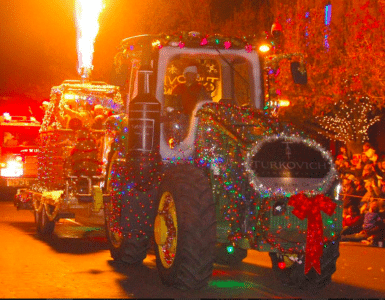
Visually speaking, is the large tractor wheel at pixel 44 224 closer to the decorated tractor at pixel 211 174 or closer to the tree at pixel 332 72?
the decorated tractor at pixel 211 174

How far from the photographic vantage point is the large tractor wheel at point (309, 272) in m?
9.85

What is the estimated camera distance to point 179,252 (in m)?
9.44

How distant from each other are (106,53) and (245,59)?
2891cm

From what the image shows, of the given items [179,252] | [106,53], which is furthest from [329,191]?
[106,53]

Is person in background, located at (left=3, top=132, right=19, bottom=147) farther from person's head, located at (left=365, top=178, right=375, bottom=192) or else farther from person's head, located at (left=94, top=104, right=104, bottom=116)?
person's head, located at (left=365, top=178, right=375, bottom=192)

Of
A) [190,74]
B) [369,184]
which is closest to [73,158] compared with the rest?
[190,74]

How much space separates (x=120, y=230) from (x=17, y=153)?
10.7 m

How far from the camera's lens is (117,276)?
10875mm

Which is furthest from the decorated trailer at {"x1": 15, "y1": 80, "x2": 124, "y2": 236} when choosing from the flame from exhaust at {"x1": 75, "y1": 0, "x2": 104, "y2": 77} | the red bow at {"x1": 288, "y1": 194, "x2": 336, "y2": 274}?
the flame from exhaust at {"x1": 75, "y1": 0, "x2": 104, "y2": 77}

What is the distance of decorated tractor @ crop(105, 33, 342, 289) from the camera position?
937 centimetres

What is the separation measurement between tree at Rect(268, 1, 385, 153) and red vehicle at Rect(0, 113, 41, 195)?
809 cm

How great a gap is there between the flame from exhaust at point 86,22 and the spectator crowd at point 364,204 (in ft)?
33.5

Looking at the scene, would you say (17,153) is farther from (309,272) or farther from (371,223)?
(309,272)

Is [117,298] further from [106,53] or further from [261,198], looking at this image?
[106,53]
